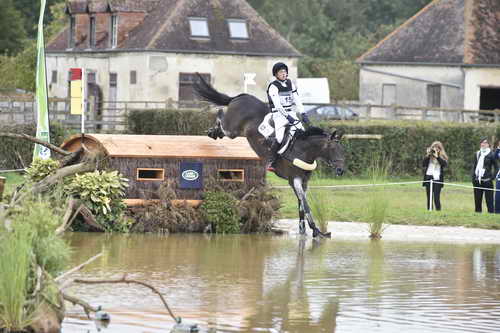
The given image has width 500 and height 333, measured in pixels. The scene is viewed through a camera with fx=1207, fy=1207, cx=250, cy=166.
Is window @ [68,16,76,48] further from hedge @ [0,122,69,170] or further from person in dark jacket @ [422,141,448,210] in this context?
person in dark jacket @ [422,141,448,210]

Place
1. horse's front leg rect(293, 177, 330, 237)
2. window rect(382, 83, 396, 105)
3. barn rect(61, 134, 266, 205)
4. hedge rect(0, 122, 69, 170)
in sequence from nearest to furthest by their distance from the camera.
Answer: horse's front leg rect(293, 177, 330, 237)
barn rect(61, 134, 266, 205)
hedge rect(0, 122, 69, 170)
window rect(382, 83, 396, 105)

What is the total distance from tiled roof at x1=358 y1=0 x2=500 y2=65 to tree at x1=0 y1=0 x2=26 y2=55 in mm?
25470

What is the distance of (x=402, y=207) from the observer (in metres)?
24.8

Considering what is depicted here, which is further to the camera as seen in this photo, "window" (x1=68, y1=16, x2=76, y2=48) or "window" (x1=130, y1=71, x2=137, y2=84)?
"window" (x1=68, y1=16, x2=76, y2=48)

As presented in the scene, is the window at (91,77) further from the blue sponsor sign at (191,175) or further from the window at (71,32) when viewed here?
the blue sponsor sign at (191,175)

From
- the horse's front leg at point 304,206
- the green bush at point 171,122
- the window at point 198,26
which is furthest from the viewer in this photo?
the window at point 198,26

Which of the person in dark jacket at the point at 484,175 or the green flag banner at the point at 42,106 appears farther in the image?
the person in dark jacket at the point at 484,175

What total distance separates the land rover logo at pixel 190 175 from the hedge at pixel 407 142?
42.8 ft

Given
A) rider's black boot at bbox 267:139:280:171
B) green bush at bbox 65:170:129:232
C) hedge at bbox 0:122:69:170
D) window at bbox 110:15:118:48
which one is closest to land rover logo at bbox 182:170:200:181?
green bush at bbox 65:170:129:232

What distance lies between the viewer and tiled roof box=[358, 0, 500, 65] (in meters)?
52.6

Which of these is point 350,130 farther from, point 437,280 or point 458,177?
point 437,280

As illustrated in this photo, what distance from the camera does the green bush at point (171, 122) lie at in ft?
118

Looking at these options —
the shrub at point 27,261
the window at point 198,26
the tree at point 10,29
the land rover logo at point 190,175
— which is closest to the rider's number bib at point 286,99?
the land rover logo at point 190,175

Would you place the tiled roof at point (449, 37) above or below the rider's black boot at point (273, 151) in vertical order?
above
